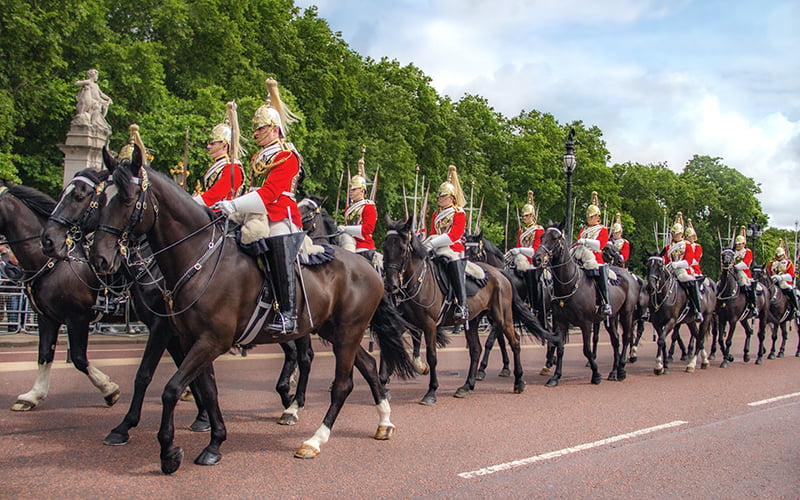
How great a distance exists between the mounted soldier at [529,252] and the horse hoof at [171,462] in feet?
26.8

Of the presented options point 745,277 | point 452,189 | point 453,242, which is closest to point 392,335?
point 453,242

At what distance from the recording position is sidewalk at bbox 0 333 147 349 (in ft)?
45.6

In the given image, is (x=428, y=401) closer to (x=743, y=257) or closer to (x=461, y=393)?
(x=461, y=393)

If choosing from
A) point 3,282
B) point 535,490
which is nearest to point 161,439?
point 535,490

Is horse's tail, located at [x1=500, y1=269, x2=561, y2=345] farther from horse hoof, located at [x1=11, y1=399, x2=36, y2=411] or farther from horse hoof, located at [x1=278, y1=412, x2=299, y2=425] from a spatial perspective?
horse hoof, located at [x1=11, y1=399, x2=36, y2=411]

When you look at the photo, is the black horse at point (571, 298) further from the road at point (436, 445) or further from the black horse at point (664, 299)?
the black horse at point (664, 299)

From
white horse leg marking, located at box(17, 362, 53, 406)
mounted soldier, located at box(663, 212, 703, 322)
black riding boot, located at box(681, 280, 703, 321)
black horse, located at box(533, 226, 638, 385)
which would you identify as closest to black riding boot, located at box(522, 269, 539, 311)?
black horse, located at box(533, 226, 638, 385)

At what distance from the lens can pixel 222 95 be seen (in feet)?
83.0

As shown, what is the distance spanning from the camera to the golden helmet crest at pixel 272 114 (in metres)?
6.51

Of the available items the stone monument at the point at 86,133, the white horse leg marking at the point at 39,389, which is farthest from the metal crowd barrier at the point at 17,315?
the white horse leg marking at the point at 39,389

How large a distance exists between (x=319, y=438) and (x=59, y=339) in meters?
10.1

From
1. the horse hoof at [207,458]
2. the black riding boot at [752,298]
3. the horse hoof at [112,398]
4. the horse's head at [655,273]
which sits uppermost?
the horse's head at [655,273]

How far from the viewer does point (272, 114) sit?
21.6 ft

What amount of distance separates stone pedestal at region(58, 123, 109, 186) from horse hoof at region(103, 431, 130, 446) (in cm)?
1322
